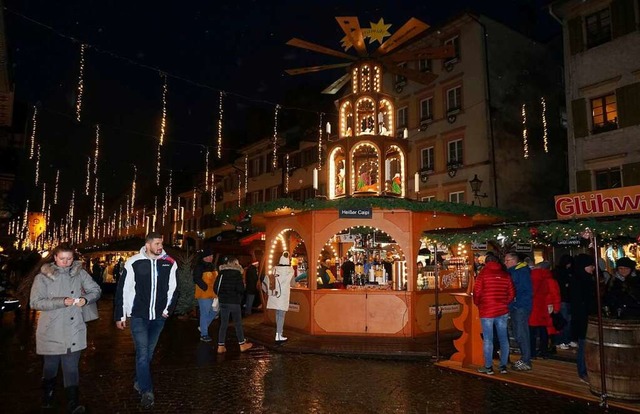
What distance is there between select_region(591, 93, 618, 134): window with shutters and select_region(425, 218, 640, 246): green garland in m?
8.25

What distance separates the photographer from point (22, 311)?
17328 mm

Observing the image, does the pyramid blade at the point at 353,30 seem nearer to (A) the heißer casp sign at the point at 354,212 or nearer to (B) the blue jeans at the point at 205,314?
(A) the heißer casp sign at the point at 354,212

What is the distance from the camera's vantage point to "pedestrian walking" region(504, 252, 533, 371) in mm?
8461

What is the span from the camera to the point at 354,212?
39.0ft

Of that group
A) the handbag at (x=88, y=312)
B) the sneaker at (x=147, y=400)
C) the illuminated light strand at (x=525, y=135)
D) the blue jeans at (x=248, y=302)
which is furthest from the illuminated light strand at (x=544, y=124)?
the handbag at (x=88, y=312)

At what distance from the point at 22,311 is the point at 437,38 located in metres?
22.2

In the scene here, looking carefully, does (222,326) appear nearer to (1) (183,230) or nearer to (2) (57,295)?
(2) (57,295)

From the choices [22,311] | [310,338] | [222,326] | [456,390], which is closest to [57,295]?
[222,326]

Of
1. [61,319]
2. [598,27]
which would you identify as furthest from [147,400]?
[598,27]

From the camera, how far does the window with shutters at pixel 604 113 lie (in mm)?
17788

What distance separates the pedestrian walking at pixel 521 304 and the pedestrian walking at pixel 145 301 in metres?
5.82

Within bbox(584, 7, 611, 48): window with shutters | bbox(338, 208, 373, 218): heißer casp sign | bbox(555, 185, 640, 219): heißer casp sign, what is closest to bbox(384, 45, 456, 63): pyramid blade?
bbox(338, 208, 373, 218): heißer casp sign

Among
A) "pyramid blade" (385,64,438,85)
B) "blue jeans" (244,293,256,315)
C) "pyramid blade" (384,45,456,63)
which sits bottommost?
"blue jeans" (244,293,256,315)

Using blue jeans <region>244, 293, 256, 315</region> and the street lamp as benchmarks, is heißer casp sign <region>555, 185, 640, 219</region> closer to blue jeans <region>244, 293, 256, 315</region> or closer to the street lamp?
blue jeans <region>244, 293, 256, 315</region>
